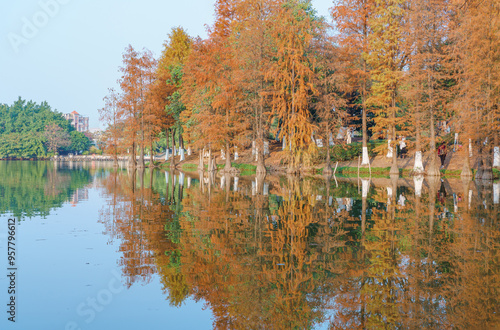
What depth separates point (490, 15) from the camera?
34.4 meters

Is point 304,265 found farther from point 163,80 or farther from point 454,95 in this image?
point 163,80

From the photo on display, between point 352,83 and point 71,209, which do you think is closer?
point 71,209

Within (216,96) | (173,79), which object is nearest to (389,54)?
(216,96)

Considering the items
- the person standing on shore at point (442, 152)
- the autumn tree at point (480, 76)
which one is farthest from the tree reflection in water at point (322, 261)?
the person standing on shore at point (442, 152)

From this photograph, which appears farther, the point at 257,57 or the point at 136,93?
the point at 136,93

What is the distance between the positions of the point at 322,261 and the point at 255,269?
5.43 ft

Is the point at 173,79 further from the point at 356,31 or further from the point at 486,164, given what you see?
the point at 486,164

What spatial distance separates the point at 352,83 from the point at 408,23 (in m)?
8.87

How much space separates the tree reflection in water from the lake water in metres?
0.03

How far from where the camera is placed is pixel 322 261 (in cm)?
982

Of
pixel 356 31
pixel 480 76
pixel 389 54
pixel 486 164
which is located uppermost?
pixel 356 31

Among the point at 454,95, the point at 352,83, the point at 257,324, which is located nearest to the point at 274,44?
the point at 352,83

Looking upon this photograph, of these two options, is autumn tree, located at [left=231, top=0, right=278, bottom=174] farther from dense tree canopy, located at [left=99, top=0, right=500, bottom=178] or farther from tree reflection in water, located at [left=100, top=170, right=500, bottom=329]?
tree reflection in water, located at [left=100, top=170, right=500, bottom=329]

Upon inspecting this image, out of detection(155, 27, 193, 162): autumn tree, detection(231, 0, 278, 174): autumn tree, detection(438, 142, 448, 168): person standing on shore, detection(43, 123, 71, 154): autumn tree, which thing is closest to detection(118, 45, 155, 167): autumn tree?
detection(155, 27, 193, 162): autumn tree
